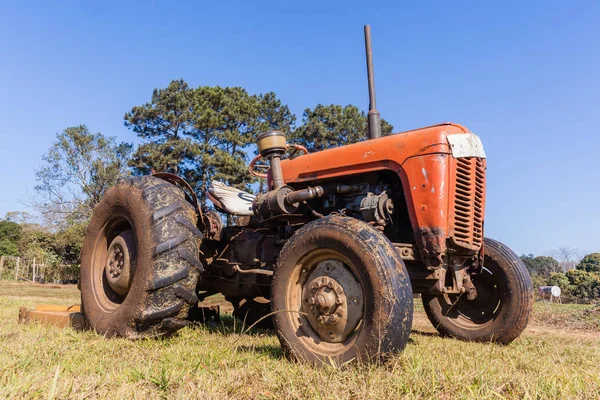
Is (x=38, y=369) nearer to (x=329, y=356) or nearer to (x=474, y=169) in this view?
(x=329, y=356)

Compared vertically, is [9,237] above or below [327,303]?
above

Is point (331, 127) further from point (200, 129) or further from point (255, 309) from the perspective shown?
point (255, 309)

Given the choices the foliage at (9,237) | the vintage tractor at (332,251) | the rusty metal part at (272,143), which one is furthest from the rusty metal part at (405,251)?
the foliage at (9,237)

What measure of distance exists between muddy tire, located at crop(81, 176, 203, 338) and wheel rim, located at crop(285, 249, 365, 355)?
0.93m

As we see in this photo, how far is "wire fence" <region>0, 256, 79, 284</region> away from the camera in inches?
863

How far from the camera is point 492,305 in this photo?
389cm

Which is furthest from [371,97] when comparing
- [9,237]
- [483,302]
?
[9,237]

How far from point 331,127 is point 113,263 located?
1011 inches

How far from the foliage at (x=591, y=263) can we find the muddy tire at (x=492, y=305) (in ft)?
64.9

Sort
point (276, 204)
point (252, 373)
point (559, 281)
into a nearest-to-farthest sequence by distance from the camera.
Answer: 1. point (252, 373)
2. point (276, 204)
3. point (559, 281)

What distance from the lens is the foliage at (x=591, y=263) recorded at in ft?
67.0

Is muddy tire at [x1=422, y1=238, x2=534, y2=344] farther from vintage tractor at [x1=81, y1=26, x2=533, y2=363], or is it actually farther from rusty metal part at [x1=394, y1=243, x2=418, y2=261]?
rusty metal part at [x1=394, y1=243, x2=418, y2=261]

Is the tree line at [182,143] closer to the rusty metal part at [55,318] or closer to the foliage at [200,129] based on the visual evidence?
the foliage at [200,129]

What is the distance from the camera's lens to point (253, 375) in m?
2.09
